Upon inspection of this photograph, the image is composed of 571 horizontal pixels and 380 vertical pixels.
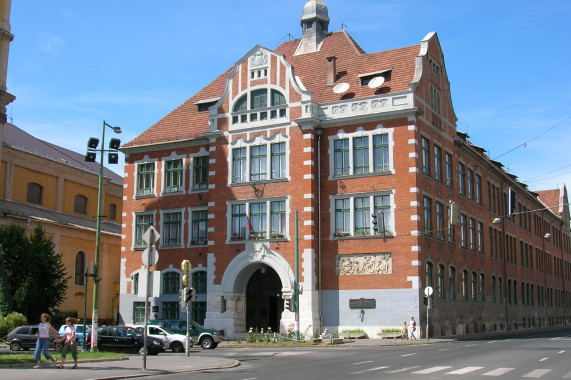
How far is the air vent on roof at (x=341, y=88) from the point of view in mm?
44969

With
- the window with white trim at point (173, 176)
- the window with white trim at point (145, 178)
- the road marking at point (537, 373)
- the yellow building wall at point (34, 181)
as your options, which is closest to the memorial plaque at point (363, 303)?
the window with white trim at point (173, 176)

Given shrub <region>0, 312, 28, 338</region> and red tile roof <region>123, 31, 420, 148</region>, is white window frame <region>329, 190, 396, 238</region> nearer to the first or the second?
red tile roof <region>123, 31, 420, 148</region>

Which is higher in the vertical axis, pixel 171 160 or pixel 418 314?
pixel 171 160

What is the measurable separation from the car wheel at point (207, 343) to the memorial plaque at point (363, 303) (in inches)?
385

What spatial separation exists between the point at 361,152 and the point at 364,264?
281 inches

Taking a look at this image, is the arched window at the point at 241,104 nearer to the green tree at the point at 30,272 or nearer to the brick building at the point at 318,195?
the brick building at the point at 318,195

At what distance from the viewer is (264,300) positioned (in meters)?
45.8

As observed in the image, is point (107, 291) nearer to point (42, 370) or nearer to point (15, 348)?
point (15, 348)

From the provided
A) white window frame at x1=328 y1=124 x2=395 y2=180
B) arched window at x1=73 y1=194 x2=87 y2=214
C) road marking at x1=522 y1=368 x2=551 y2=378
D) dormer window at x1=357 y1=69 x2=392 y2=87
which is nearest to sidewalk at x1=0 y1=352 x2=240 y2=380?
road marking at x1=522 y1=368 x2=551 y2=378

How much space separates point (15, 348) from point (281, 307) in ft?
55.7

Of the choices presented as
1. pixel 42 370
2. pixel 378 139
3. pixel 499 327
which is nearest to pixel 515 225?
pixel 499 327

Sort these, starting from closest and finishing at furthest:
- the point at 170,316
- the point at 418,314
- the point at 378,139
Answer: the point at 418,314 → the point at 378,139 → the point at 170,316

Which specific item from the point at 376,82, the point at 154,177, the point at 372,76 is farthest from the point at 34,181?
the point at 376,82

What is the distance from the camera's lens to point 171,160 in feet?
164
